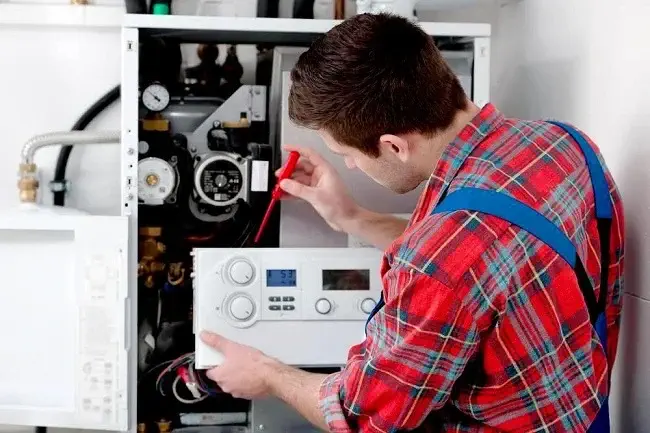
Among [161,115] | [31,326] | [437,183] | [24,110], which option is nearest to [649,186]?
[437,183]

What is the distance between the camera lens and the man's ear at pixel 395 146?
39.6 inches

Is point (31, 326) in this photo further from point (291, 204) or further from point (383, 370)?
point (383, 370)

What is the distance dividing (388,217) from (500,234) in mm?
501

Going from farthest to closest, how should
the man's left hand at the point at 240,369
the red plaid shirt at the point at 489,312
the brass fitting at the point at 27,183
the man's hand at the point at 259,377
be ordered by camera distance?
1. the brass fitting at the point at 27,183
2. the man's left hand at the point at 240,369
3. the man's hand at the point at 259,377
4. the red plaid shirt at the point at 489,312

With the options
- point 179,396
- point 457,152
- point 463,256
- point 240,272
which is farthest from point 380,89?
point 179,396

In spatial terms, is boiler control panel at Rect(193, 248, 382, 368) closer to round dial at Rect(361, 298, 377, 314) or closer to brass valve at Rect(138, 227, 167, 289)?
round dial at Rect(361, 298, 377, 314)

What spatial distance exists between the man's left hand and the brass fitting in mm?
553

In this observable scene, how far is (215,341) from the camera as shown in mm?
1300

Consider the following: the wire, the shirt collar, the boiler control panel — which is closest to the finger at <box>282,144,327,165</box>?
the boiler control panel

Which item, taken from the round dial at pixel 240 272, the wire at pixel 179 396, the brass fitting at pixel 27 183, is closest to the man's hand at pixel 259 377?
the round dial at pixel 240 272

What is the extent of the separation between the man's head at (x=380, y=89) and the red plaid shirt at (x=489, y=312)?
60 mm

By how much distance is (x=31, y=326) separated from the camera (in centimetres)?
142

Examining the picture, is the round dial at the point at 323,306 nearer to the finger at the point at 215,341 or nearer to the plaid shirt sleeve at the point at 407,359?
the finger at the point at 215,341

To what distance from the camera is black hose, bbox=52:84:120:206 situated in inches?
67.7
